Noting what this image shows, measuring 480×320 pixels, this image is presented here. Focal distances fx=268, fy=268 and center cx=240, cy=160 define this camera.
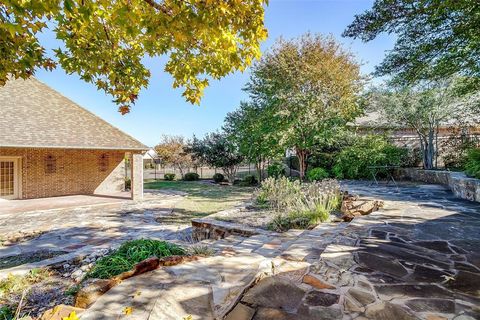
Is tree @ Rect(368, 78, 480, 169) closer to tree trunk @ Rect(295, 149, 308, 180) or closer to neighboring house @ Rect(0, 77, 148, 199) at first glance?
tree trunk @ Rect(295, 149, 308, 180)

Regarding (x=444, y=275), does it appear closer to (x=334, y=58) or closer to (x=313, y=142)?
(x=313, y=142)

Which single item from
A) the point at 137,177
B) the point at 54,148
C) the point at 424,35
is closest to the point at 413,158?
the point at 424,35

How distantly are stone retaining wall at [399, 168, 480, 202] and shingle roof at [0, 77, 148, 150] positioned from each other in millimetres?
12816

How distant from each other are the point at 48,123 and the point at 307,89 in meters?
13.2

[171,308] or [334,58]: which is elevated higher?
[334,58]

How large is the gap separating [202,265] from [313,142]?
11.2 meters

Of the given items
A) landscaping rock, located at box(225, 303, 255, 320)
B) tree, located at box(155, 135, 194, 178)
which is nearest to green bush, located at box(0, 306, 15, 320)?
landscaping rock, located at box(225, 303, 255, 320)

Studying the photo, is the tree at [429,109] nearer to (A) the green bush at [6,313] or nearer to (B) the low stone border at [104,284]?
(B) the low stone border at [104,284]

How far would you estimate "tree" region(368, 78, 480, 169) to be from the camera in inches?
475

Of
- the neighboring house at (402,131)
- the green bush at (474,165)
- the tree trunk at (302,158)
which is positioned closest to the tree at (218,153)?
the tree trunk at (302,158)

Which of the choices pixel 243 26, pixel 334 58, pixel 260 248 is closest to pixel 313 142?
pixel 334 58

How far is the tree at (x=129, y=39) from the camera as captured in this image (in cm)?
273

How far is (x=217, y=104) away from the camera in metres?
21.5

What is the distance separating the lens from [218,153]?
803 inches
